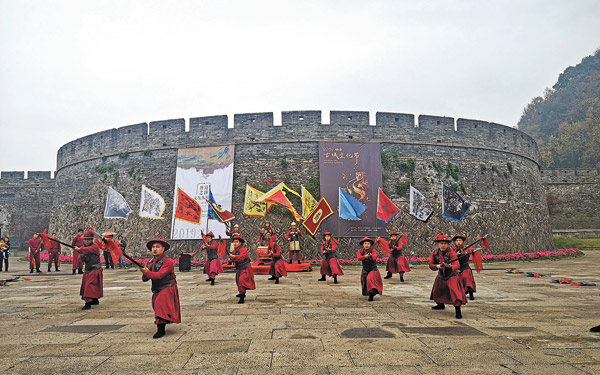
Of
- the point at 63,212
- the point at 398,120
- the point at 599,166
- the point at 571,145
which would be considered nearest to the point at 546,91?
the point at 571,145

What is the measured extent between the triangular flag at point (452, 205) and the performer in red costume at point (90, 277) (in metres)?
11.8

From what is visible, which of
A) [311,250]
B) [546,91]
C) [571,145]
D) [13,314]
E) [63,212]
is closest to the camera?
[13,314]

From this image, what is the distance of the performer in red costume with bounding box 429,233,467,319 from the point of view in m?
5.07

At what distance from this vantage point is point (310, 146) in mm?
15984

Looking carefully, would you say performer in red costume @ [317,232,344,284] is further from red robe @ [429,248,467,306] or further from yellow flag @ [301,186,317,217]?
yellow flag @ [301,186,317,217]

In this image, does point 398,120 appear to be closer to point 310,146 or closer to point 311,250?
point 310,146

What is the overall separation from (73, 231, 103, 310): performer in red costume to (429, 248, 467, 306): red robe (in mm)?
5612

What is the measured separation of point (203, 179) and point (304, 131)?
199 inches

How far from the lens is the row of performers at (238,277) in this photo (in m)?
4.23

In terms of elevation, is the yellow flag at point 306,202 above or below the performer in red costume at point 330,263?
above

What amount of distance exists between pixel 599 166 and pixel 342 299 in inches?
1442

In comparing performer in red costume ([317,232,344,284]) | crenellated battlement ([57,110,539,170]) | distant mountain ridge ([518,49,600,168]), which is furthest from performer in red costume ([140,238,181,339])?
distant mountain ridge ([518,49,600,168])

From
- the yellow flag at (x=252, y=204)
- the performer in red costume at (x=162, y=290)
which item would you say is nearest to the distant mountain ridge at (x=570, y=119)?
the yellow flag at (x=252, y=204)

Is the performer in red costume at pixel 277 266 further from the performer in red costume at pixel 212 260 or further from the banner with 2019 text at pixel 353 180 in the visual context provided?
the banner with 2019 text at pixel 353 180
